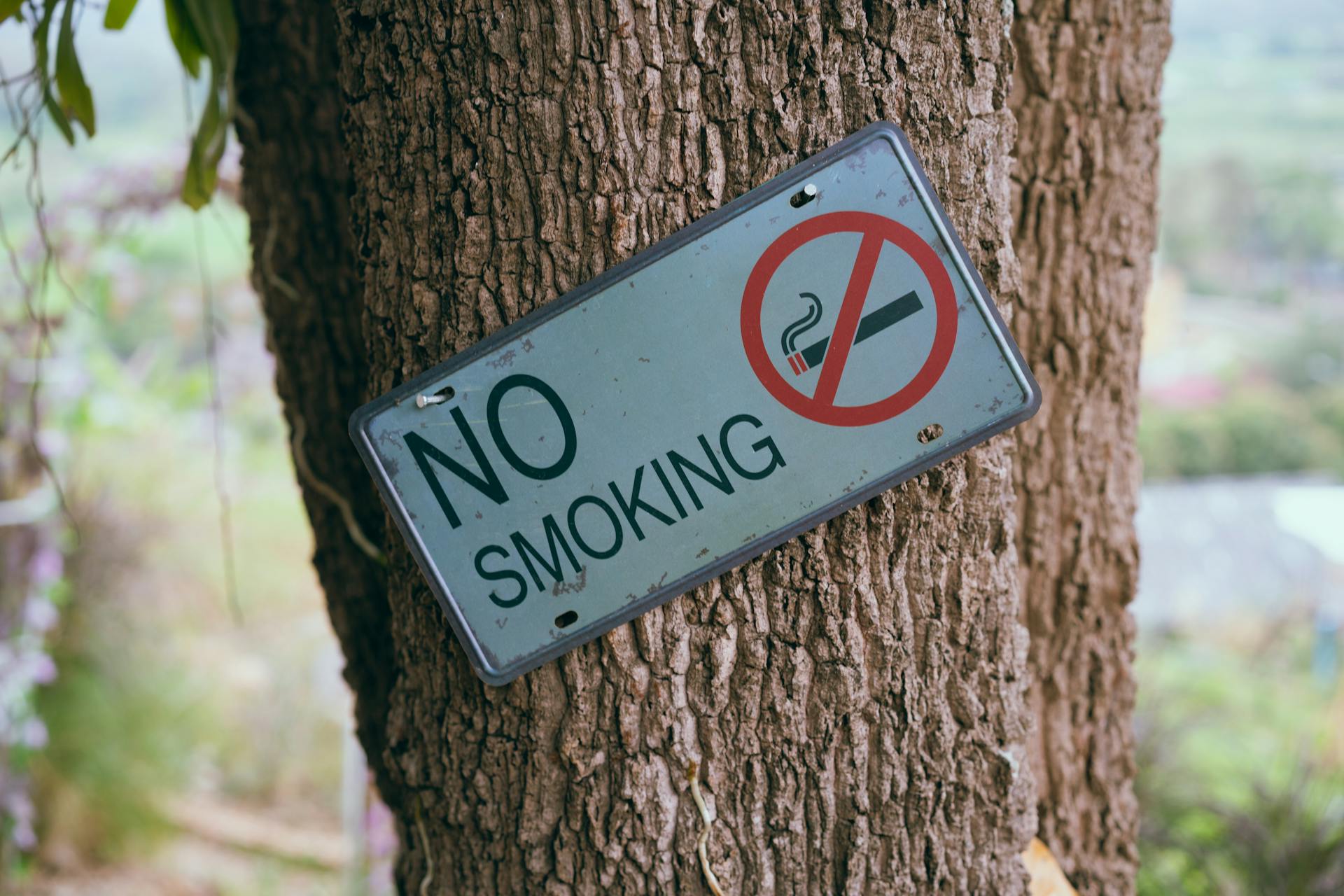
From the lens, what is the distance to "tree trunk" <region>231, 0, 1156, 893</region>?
59 cm

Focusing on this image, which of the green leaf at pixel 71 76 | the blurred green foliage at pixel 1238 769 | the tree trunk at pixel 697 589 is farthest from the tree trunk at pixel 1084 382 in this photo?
the blurred green foliage at pixel 1238 769

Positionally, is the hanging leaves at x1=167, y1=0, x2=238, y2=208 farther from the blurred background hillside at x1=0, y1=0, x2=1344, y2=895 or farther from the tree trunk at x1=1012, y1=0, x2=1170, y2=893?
the blurred background hillside at x1=0, y1=0, x2=1344, y2=895

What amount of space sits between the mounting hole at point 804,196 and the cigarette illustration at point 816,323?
2.3 inches

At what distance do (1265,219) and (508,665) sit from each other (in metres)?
4.41

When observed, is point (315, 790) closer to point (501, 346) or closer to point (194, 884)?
point (194, 884)

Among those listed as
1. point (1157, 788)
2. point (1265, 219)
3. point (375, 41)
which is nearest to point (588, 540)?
point (375, 41)

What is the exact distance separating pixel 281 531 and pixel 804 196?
351cm

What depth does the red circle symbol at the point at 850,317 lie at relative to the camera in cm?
59

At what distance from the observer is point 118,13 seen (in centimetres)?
73

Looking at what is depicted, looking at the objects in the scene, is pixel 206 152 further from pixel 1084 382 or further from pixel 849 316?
pixel 1084 382

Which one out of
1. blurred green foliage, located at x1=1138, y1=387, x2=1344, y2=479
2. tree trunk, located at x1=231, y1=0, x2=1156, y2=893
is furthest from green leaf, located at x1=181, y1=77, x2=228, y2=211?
blurred green foliage, located at x1=1138, y1=387, x2=1344, y2=479

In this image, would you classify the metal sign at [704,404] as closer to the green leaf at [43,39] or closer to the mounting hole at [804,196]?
the mounting hole at [804,196]

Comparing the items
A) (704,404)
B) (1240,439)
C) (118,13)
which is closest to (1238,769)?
(1240,439)

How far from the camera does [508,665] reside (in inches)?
24.6
